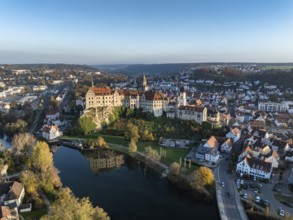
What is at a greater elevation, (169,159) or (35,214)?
(169,159)

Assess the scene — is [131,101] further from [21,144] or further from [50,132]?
[21,144]

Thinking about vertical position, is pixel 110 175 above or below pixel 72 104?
below

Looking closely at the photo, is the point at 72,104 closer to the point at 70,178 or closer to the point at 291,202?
the point at 70,178

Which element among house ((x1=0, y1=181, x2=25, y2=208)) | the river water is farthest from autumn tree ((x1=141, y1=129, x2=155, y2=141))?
house ((x1=0, y1=181, x2=25, y2=208))

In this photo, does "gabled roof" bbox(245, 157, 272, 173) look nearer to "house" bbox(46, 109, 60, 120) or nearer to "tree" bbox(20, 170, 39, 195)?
"tree" bbox(20, 170, 39, 195)

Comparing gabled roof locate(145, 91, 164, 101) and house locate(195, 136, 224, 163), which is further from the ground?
gabled roof locate(145, 91, 164, 101)

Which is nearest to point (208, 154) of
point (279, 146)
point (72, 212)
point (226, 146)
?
point (226, 146)

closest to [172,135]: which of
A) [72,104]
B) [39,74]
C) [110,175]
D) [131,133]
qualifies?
Result: [131,133]
